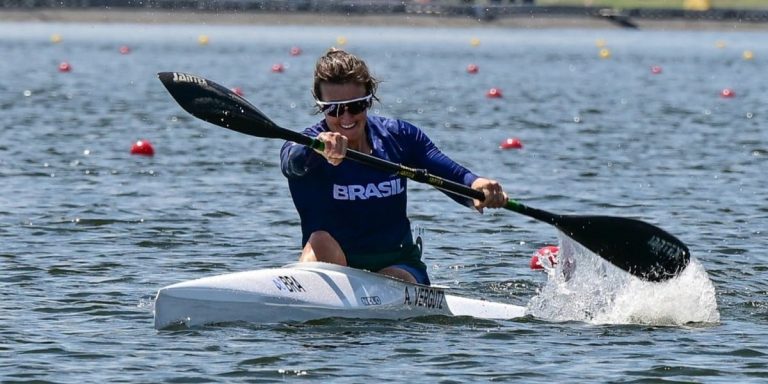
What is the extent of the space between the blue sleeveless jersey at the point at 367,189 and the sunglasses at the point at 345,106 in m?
0.19

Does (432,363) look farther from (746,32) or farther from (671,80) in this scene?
(746,32)

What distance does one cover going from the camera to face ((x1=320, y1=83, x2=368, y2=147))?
9656mm

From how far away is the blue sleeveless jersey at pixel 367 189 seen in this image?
9828mm

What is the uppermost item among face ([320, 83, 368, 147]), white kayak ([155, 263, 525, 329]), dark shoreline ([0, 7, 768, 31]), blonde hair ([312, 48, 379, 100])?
blonde hair ([312, 48, 379, 100])

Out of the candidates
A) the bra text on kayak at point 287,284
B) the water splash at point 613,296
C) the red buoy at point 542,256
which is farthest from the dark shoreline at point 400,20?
the bra text on kayak at point 287,284

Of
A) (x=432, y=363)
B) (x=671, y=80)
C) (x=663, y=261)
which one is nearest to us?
(x=432, y=363)

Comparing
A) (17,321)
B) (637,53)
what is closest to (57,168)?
(17,321)

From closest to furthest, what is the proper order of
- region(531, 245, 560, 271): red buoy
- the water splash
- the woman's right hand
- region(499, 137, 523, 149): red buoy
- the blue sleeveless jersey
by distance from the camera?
1. the woman's right hand
2. the blue sleeveless jersey
3. the water splash
4. region(531, 245, 560, 271): red buoy
5. region(499, 137, 523, 149): red buoy

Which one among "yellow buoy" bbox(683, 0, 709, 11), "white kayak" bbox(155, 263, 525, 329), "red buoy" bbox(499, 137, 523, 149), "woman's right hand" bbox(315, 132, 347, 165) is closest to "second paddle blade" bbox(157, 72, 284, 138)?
"woman's right hand" bbox(315, 132, 347, 165)

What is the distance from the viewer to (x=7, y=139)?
22.5 metres

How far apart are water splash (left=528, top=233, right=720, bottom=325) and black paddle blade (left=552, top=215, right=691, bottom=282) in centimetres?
9

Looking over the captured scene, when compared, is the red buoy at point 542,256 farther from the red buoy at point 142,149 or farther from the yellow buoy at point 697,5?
the yellow buoy at point 697,5

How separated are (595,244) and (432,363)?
7.77 feet

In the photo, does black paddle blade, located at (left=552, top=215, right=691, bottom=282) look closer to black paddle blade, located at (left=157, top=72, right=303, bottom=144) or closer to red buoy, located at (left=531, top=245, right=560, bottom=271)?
red buoy, located at (left=531, top=245, right=560, bottom=271)
